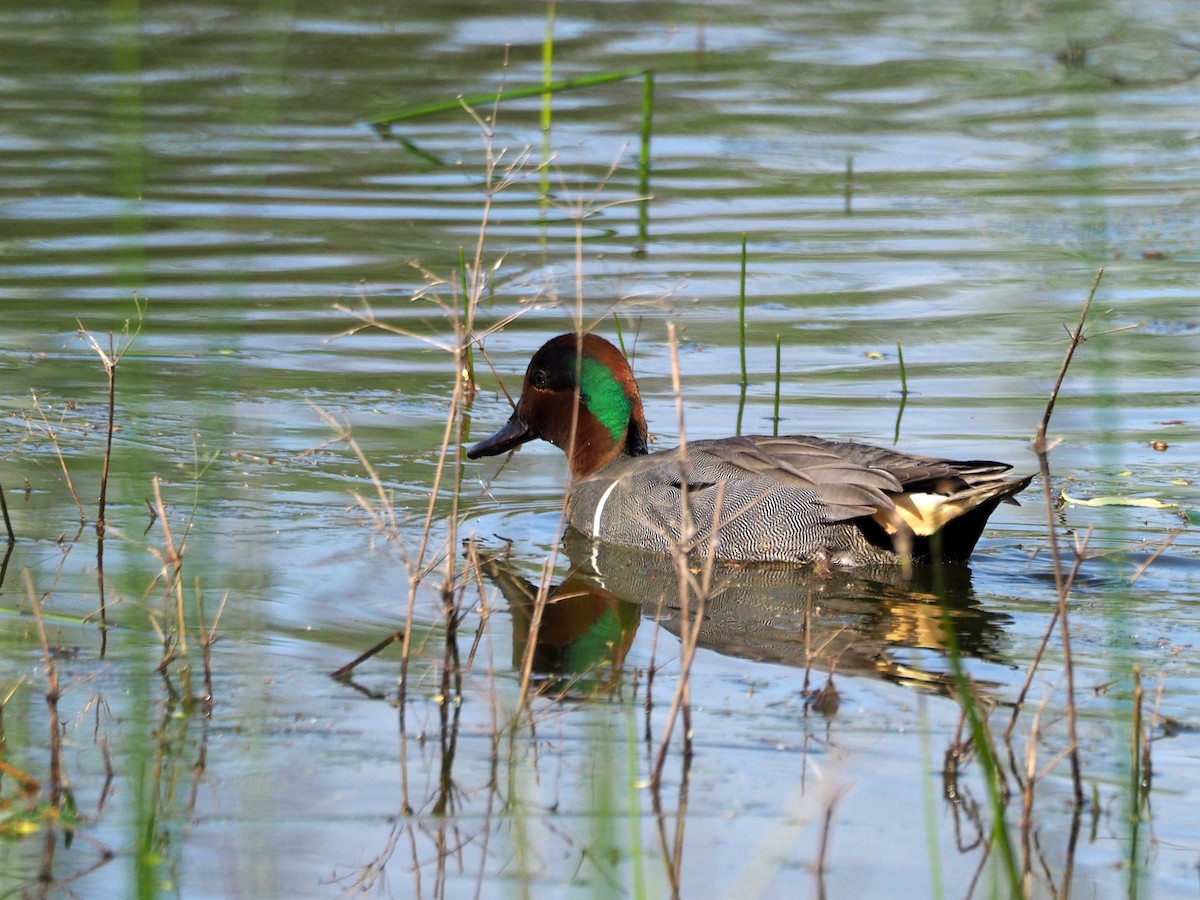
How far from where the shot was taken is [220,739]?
4.37m

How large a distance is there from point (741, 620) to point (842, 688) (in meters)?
0.87

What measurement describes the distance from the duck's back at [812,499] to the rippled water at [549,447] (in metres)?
0.18

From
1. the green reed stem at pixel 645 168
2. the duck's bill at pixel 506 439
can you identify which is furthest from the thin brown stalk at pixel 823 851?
the green reed stem at pixel 645 168

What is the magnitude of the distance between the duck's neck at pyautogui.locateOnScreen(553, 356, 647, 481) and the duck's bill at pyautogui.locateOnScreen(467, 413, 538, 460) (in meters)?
0.18

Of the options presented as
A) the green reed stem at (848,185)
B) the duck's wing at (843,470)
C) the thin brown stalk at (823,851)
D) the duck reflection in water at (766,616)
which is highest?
the green reed stem at (848,185)

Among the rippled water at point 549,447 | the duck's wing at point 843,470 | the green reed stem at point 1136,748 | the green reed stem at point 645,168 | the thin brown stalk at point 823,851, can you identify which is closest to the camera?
the thin brown stalk at point 823,851

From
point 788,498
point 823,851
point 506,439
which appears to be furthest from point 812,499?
point 823,851

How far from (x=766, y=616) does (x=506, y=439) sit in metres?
1.88

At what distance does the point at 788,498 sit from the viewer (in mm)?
6316

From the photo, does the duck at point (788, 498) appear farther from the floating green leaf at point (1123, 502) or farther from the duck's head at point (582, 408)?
the floating green leaf at point (1123, 502)

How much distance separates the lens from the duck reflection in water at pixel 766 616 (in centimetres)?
514

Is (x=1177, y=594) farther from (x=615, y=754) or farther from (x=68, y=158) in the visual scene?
(x=68, y=158)

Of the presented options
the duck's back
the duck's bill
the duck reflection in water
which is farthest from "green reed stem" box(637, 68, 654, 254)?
the duck reflection in water

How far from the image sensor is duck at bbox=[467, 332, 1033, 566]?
6.05 metres
